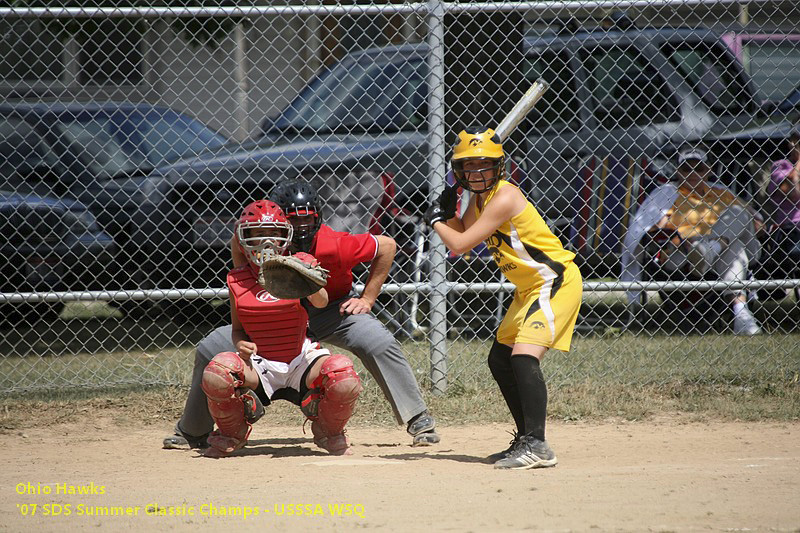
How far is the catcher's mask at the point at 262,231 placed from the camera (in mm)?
4289

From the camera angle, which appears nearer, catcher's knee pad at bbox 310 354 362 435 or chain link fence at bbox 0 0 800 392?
catcher's knee pad at bbox 310 354 362 435

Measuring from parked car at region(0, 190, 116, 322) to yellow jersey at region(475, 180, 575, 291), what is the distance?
3873 mm

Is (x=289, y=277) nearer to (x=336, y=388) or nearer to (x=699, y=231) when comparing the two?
(x=336, y=388)

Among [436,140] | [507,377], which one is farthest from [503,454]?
[436,140]

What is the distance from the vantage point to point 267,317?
439 centimetres

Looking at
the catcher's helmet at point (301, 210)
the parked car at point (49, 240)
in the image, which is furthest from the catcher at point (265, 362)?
the parked car at point (49, 240)

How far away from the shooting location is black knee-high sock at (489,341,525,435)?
4449mm

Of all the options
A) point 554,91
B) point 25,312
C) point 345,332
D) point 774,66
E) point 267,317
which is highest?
point 774,66

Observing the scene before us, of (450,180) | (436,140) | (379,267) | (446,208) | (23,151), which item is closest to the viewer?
(446,208)

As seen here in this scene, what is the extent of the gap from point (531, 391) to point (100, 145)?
478cm

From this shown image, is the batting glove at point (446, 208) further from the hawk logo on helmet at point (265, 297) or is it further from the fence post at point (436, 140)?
the fence post at point (436, 140)

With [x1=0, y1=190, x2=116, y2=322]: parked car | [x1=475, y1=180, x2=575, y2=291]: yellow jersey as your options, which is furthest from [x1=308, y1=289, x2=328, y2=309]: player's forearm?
[x1=0, y1=190, x2=116, y2=322]: parked car

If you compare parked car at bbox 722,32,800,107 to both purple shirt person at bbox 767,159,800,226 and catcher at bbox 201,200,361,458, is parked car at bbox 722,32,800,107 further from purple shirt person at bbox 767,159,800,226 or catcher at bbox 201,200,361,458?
catcher at bbox 201,200,361,458

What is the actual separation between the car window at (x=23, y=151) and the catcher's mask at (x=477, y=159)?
14.2 ft
